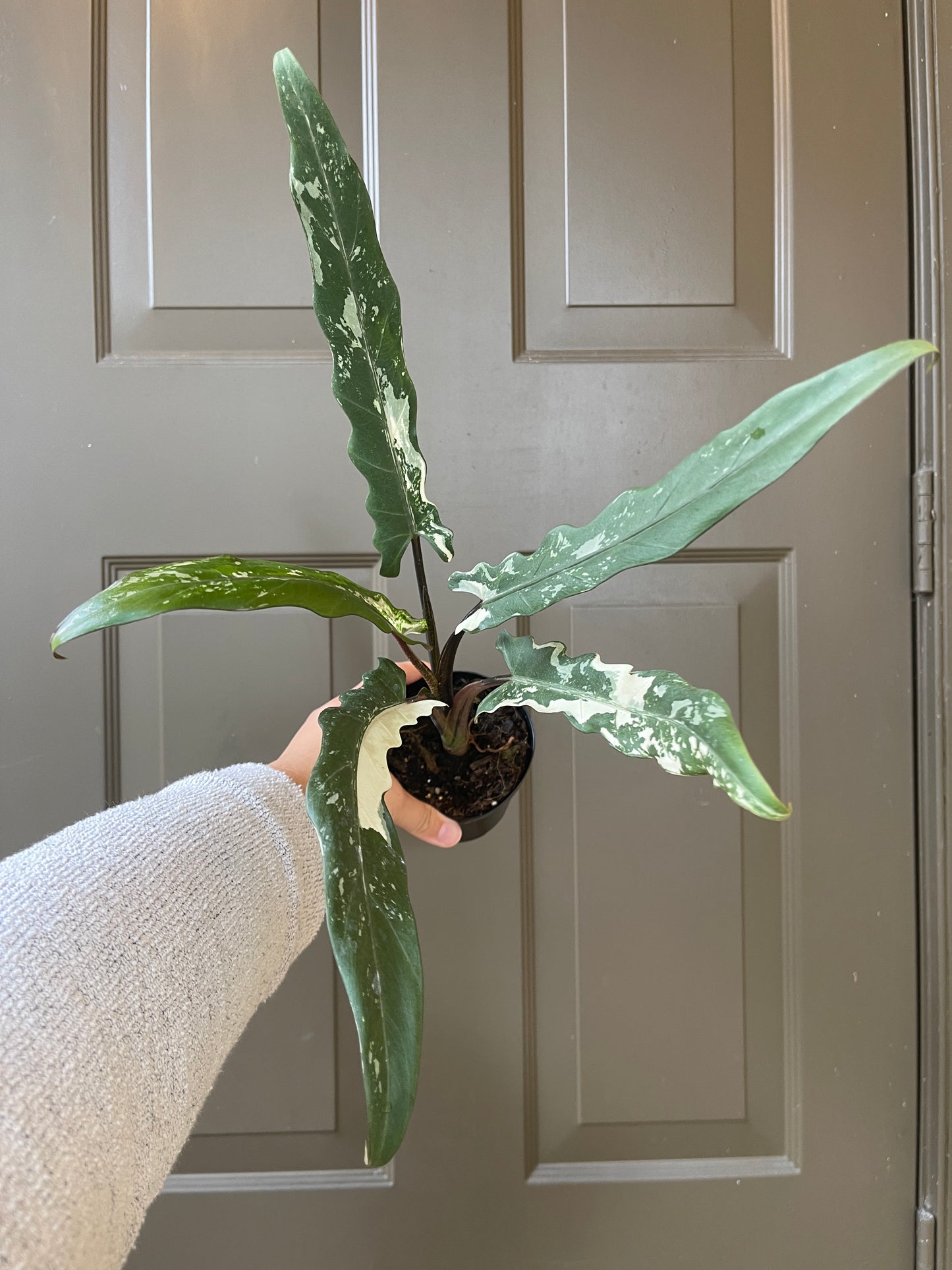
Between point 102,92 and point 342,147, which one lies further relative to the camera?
point 102,92

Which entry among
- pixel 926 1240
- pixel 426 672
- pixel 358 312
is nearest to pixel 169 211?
pixel 358 312

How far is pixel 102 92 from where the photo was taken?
639 mm

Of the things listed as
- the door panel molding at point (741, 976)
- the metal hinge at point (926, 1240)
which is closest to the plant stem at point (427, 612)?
the door panel molding at point (741, 976)

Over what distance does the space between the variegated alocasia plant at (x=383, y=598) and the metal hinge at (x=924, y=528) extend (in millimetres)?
439

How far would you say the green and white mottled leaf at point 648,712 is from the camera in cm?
27

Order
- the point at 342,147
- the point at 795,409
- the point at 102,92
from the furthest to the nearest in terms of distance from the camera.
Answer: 1. the point at 102,92
2. the point at 342,147
3. the point at 795,409

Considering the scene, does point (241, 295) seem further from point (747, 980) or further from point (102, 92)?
point (747, 980)

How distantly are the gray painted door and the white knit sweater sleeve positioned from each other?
244 mm

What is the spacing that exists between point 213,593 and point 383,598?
0.12 meters

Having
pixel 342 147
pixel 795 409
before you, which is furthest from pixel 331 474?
pixel 795 409

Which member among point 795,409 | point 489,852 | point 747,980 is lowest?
point 747,980

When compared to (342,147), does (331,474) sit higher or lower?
lower

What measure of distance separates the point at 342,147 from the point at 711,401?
16.1 inches

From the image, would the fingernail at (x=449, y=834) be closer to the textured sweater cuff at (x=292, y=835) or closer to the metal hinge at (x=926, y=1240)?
the textured sweater cuff at (x=292, y=835)
